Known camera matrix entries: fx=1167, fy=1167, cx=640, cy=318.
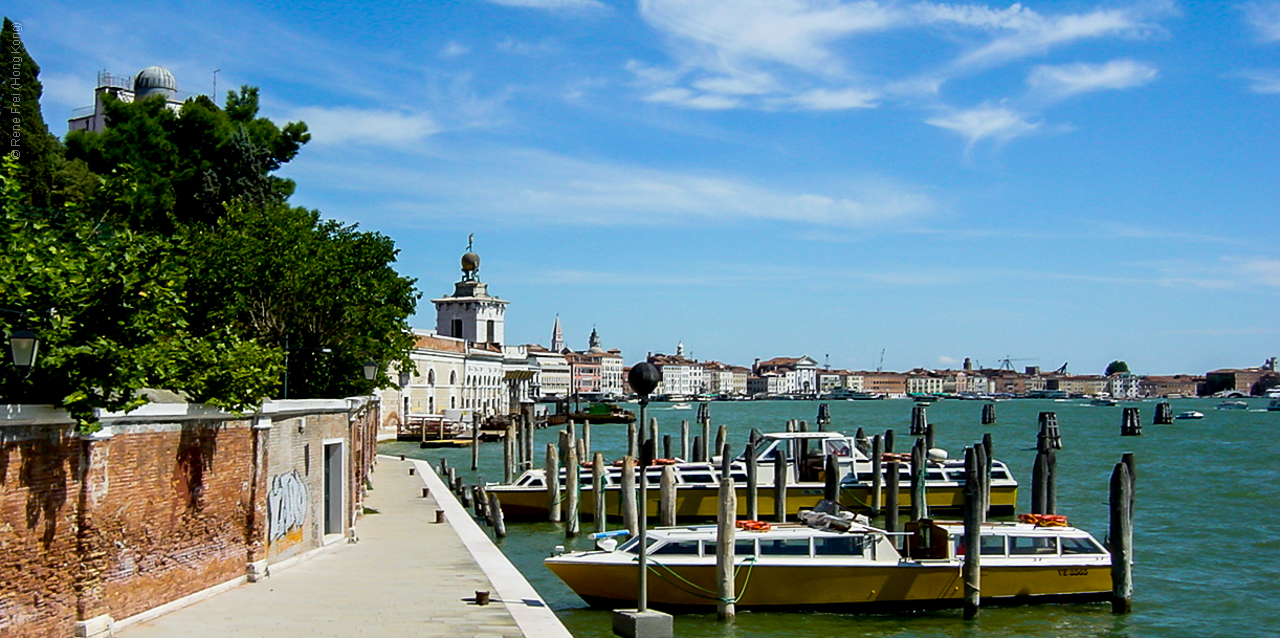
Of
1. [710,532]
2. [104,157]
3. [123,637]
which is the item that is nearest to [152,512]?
[123,637]

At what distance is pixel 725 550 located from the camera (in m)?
19.5

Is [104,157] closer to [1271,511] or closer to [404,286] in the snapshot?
[404,286]

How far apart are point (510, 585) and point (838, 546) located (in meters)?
6.15

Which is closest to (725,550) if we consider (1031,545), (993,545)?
(993,545)

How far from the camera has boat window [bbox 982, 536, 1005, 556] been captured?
2153 cm

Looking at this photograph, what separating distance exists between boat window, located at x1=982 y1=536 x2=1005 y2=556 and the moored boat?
10701mm

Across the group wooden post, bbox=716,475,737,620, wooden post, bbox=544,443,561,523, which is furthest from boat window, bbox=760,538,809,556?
wooden post, bbox=544,443,561,523

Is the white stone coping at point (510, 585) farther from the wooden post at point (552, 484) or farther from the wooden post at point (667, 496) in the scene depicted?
the wooden post at point (667, 496)

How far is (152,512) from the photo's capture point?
1422 centimetres

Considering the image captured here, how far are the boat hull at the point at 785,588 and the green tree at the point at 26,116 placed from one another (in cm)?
2404

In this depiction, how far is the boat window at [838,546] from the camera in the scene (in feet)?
67.7

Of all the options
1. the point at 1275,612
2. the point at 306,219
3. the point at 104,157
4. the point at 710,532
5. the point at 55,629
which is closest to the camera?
the point at 55,629

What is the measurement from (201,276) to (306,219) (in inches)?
226

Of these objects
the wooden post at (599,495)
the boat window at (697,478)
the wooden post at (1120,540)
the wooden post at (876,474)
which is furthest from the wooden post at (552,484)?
the wooden post at (1120,540)
